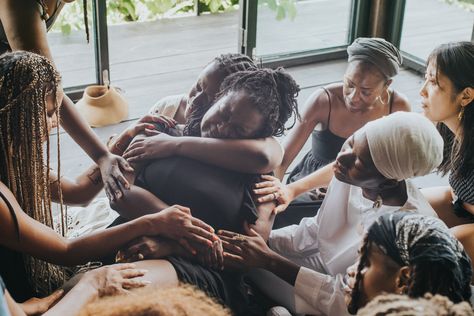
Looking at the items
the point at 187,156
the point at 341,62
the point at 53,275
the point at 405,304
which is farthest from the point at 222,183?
the point at 341,62

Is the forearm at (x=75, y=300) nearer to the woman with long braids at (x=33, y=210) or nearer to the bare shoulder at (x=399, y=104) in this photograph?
the woman with long braids at (x=33, y=210)

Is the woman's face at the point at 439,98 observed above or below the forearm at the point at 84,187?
above

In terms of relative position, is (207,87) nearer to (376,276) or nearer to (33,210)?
(33,210)

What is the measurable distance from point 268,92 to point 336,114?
21.9 inches

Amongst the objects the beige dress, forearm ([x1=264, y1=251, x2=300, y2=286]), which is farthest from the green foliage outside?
forearm ([x1=264, y1=251, x2=300, y2=286])

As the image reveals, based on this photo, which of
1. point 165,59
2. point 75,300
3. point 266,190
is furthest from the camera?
point 165,59

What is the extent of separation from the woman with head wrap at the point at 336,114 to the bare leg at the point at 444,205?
0.26 m

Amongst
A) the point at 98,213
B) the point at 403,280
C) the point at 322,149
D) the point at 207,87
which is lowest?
the point at 98,213

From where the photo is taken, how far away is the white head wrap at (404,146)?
1.43m

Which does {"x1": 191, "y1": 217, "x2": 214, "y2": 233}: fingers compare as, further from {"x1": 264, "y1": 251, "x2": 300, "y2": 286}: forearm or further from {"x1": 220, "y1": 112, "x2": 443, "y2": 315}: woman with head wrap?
{"x1": 264, "y1": 251, "x2": 300, "y2": 286}: forearm

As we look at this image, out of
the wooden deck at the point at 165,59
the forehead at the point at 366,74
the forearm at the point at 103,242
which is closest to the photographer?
the forearm at the point at 103,242

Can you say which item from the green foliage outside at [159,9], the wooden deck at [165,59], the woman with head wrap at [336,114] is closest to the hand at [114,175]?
the woman with head wrap at [336,114]

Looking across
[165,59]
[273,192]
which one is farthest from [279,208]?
[165,59]

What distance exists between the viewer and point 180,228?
1.45 m
